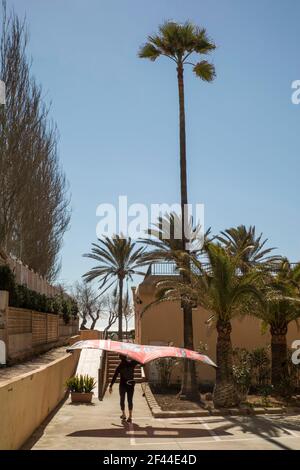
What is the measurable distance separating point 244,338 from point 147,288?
17.4 ft

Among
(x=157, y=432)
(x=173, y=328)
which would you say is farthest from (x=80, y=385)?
(x=173, y=328)

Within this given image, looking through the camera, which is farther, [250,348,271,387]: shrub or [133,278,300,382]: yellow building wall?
[133,278,300,382]: yellow building wall

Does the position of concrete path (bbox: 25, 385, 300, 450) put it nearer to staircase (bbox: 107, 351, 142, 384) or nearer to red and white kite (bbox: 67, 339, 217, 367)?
red and white kite (bbox: 67, 339, 217, 367)

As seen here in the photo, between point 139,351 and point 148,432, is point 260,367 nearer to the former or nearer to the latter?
point 139,351

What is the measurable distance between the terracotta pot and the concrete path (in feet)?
2.48

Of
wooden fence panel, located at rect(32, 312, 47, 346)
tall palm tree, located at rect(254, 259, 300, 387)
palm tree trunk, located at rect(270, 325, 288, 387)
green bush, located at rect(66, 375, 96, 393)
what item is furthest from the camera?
wooden fence panel, located at rect(32, 312, 47, 346)

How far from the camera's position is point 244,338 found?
90.7ft

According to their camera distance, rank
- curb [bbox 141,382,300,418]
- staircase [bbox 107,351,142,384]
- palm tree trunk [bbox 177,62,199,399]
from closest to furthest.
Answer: curb [bbox 141,382,300,418], palm tree trunk [bbox 177,62,199,399], staircase [bbox 107,351,142,384]

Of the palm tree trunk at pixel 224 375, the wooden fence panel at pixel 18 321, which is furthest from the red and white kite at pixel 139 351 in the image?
the wooden fence panel at pixel 18 321

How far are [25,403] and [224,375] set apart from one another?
918 centimetres

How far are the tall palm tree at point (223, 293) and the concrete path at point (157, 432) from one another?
1.92 m

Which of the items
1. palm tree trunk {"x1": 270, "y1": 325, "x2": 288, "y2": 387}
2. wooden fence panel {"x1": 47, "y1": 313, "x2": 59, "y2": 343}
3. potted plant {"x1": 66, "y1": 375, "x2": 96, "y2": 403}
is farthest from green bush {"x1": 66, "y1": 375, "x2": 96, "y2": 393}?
wooden fence panel {"x1": 47, "y1": 313, "x2": 59, "y2": 343}

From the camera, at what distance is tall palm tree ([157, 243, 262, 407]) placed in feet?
59.7

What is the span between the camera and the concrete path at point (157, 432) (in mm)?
10898
